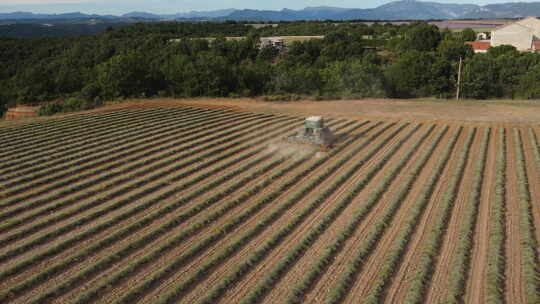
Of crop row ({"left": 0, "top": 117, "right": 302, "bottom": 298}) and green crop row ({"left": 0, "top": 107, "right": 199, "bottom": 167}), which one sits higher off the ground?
green crop row ({"left": 0, "top": 107, "right": 199, "bottom": 167})

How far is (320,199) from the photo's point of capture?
17500 mm

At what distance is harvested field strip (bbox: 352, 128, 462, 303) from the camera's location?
1134cm

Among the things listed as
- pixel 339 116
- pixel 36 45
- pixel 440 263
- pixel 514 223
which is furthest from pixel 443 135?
pixel 36 45

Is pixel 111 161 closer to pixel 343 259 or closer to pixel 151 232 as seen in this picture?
pixel 151 232

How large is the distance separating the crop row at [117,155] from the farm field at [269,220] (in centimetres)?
12

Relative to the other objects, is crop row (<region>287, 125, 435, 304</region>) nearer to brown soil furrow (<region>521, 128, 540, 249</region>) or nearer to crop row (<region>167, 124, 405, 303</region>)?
crop row (<region>167, 124, 405, 303</region>)

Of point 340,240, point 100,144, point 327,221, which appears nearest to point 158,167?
point 100,144

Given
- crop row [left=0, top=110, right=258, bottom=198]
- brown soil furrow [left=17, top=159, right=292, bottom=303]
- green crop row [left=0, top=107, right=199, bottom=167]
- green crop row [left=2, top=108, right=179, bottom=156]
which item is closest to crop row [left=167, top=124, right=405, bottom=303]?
brown soil furrow [left=17, top=159, right=292, bottom=303]

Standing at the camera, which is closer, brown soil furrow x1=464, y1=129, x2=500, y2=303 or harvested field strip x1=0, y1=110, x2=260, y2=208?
brown soil furrow x1=464, y1=129, x2=500, y2=303

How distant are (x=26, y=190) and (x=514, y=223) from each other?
22025mm

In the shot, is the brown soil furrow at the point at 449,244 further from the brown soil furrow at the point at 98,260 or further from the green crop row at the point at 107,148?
the green crop row at the point at 107,148

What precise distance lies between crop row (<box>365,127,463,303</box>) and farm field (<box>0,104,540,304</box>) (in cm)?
6

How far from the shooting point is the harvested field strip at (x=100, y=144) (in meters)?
22.3

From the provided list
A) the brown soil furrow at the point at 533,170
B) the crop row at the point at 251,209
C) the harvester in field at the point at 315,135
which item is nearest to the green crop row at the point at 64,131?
the harvester in field at the point at 315,135
